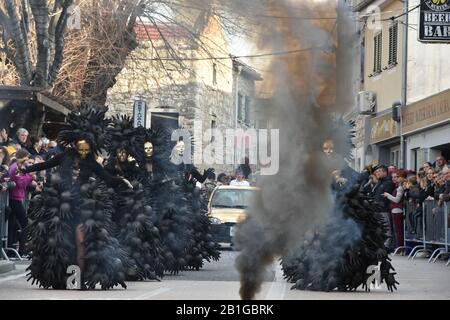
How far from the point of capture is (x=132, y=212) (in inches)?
650

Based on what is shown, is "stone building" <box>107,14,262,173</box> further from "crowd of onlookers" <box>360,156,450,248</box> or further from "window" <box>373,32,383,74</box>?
"window" <box>373,32,383,74</box>

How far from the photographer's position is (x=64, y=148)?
1591cm

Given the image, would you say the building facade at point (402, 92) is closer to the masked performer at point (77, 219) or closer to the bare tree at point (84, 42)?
the bare tree at point (84, 42)

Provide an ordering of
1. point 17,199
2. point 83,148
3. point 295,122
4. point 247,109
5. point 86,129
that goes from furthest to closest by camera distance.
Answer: point 17,199
point 86,129
point 83,148
point 247,109
point 295,122

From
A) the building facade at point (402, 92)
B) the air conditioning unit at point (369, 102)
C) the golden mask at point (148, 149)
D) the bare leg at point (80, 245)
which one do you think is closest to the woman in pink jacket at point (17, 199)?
the golden mask at point (148, 149)

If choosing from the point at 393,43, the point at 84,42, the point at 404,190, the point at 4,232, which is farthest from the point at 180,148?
the point at 393,43

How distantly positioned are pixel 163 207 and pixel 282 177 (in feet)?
20.5

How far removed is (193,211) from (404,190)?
724 cm

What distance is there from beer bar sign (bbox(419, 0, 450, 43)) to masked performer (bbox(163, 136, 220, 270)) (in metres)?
9.63

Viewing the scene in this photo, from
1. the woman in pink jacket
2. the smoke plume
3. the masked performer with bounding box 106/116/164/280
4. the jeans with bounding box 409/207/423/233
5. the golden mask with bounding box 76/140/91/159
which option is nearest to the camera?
the smoke plume

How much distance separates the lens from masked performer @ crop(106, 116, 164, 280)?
53.6 feet

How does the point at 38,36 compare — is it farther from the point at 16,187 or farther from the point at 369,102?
the point at 369,102

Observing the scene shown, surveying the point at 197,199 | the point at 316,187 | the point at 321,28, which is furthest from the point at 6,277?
the point at 321,28

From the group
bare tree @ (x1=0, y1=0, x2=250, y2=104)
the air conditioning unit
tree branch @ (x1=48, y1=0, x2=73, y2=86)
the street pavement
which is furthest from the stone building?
the street pavement
